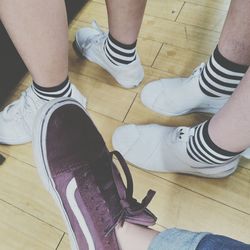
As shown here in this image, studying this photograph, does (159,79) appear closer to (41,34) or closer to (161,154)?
(161,154)

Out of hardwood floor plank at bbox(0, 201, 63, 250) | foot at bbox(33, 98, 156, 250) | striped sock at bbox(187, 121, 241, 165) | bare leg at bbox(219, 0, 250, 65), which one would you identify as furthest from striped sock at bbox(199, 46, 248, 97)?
hardwood floor plank at bbox(0, 201, 63, 250)

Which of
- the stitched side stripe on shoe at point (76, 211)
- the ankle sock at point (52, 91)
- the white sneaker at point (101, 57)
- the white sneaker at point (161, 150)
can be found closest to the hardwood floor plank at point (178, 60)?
the white sneaker at point (101, 57)

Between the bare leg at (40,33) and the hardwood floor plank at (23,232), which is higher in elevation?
the bare leg at (40,33)

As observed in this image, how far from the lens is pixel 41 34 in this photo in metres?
0.56

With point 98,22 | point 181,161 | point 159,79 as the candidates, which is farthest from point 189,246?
point 98,22

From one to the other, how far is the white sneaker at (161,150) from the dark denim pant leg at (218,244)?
26 centimetres

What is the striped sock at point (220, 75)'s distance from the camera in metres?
0.66

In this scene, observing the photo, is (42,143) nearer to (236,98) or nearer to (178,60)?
(236,98)

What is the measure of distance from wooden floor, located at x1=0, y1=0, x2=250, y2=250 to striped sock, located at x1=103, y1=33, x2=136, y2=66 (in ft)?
0.28

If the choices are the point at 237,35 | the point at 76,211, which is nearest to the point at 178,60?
the point at 237,35

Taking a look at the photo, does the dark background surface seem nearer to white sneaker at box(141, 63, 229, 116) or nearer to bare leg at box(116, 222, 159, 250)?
white sneaker at box(141, 63, 229, 116)

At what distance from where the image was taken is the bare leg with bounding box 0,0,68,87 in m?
0.53

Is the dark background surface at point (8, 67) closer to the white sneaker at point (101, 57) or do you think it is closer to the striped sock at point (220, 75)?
the white sneaker at point (101, 57)

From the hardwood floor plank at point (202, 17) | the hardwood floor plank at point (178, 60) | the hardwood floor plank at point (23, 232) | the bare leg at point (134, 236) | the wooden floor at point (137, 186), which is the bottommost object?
the hardwood floor plank at point (23, 232)
